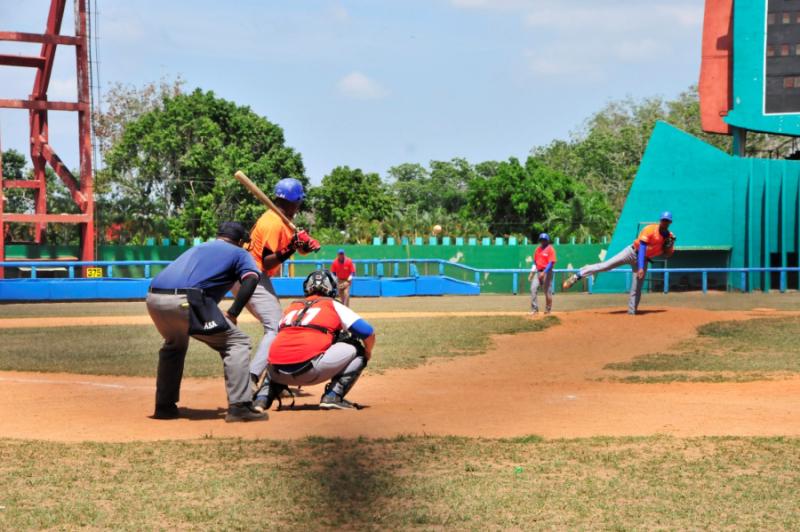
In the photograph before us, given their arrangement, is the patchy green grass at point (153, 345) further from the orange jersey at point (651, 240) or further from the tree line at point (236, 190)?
the tree line at point (236, 190)

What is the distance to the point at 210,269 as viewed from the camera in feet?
29.7

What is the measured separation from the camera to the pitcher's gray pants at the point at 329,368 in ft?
31.0

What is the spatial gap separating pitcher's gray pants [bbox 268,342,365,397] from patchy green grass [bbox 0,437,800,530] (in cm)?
154

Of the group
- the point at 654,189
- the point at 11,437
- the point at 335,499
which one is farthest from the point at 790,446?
the point at 654,189

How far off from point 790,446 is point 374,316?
18.8 meters

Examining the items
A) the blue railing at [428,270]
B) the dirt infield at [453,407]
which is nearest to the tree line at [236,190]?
the blue railing at [428,270]

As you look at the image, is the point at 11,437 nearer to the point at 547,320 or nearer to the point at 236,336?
the point at 236,336

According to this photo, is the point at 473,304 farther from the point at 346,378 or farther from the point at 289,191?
the point at 346,378

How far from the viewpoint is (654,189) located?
43.0 m

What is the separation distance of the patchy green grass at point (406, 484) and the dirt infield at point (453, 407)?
0.59 m

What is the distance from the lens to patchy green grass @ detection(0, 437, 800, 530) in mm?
5773

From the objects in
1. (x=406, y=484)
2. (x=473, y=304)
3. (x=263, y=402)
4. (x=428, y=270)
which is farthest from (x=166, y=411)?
(x=428, y=270)

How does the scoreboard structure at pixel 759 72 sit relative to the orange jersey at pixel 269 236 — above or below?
above

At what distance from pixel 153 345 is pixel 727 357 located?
9.28m
